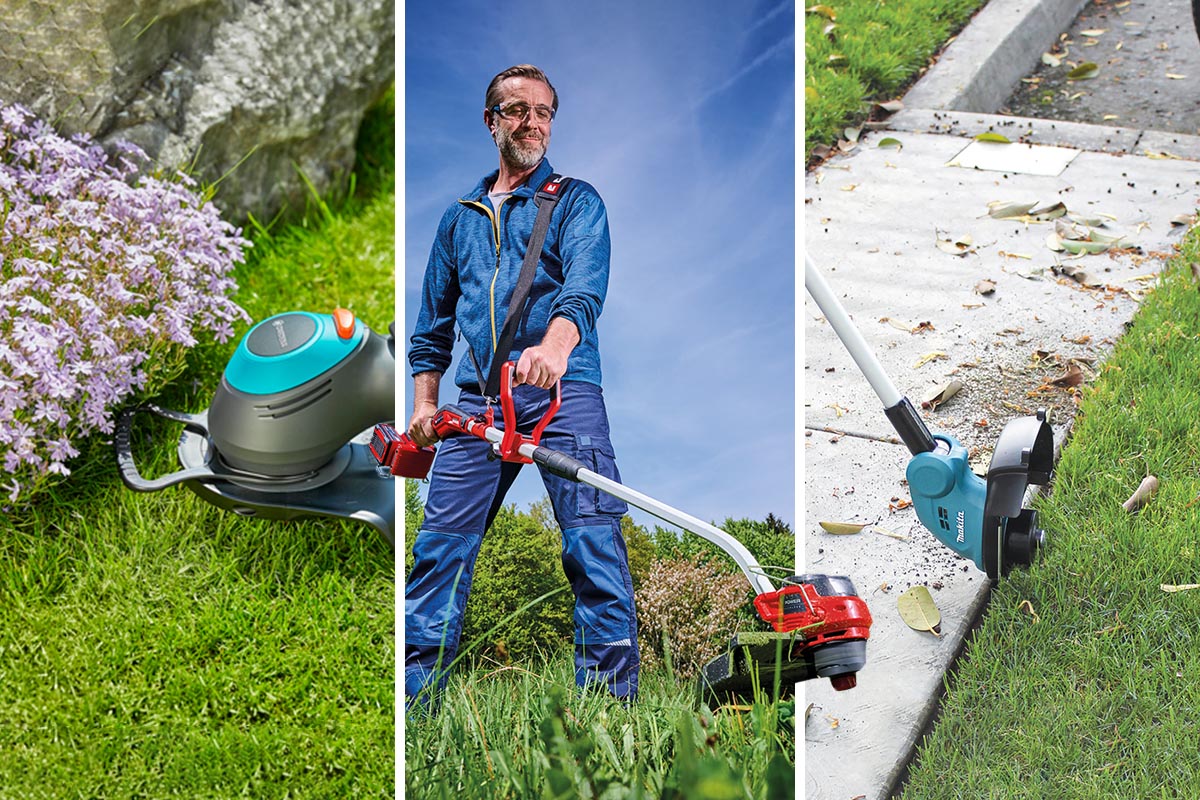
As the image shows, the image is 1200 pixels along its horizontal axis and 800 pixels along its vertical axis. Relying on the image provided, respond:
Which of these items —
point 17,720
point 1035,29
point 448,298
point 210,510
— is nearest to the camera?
point 448,298

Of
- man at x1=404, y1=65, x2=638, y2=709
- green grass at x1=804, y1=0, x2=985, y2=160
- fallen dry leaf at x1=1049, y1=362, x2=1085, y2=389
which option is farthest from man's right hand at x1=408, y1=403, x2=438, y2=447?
green grass at x1=804, y1=0, x2=985, y2=160

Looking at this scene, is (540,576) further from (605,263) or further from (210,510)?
(210,510)

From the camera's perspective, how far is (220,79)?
333 cm

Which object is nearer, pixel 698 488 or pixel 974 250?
pixel 698 488

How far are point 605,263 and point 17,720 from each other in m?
1.63

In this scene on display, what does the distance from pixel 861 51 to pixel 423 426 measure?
9.28ft

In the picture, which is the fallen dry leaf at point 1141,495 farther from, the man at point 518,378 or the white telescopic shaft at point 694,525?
the man at point 518,378

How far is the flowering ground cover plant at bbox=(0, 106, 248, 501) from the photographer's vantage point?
2473mm

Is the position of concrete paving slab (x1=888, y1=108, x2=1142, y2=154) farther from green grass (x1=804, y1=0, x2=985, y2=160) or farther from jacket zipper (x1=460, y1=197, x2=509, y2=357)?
jacket zipper (x1=460, y1=197, x2=509, y2=357)

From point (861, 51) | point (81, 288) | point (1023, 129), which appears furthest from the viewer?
point (861, 51)

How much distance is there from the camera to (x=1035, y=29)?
453cm

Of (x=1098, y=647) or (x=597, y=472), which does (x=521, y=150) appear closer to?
(x=597, y=472)

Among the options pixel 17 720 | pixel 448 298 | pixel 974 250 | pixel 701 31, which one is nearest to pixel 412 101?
pixel 448 298

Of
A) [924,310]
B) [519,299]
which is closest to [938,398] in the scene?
[924,310]
